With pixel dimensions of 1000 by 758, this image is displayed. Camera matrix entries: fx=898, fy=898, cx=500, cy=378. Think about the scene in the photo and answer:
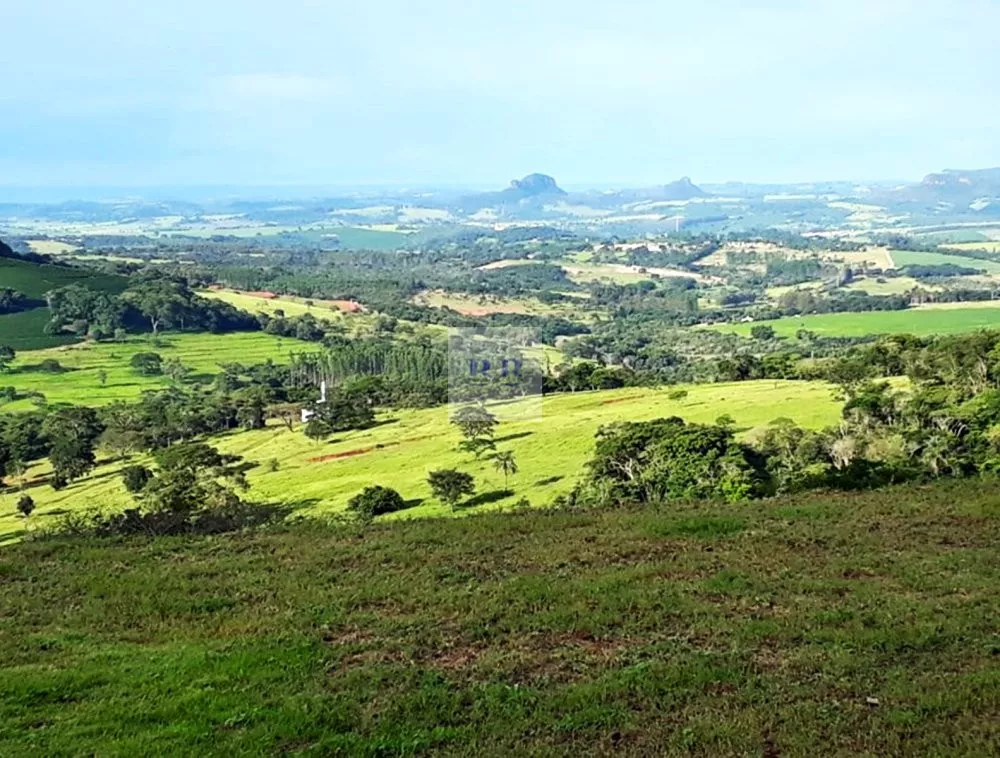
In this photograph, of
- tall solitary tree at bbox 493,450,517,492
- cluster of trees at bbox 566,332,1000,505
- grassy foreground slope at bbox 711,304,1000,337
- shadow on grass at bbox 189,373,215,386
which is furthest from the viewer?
grassy foreground slope at bbox 711,304,1000,337

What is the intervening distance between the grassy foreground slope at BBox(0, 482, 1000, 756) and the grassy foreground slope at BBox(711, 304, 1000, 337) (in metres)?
124

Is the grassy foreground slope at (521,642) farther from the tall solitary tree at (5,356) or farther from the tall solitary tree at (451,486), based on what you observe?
the tall solitary tree at (5,356)

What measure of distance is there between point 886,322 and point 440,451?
116534 mm

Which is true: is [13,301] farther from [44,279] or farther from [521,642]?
[521,642]

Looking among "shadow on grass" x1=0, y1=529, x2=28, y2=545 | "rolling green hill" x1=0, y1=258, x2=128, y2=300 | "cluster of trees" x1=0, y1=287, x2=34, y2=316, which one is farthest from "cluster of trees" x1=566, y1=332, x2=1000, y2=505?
"rolling green hill" x1=0, y1=258, x2=128, y2=300

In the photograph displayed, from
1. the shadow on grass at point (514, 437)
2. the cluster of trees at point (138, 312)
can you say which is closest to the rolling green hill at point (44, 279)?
the cluster of trees at point (138, 312)

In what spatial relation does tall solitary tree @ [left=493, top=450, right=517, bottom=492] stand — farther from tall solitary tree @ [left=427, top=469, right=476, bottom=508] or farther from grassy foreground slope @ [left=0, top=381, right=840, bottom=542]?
tall solitary tree @ [left=427, top=469, right=476, bottom=508]

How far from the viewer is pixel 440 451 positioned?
192 ft

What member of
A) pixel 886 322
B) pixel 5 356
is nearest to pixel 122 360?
pixel 5 356

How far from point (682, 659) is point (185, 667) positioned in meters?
6.36

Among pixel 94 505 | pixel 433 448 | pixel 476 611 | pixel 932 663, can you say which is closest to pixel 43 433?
pixel 94 505

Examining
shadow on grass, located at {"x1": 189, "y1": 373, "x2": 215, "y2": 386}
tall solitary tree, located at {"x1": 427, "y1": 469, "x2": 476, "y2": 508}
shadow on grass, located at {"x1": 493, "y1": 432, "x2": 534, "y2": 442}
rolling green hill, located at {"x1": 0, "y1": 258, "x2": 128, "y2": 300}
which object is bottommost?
→ shadow on grass, located at {"x1": 189, "y1": 373, "x2": 215, "y2": 386}

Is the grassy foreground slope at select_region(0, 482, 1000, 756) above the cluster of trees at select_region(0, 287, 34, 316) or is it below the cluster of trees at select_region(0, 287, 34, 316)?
above

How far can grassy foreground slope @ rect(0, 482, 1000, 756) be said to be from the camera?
30.0ft
